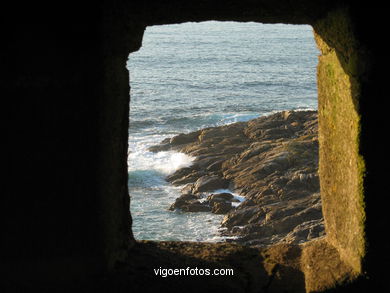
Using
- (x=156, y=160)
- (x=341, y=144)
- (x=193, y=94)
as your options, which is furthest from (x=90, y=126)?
(x=193, y=94)

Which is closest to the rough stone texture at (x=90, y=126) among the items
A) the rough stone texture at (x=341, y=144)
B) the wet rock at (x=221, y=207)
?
the rough stone texture at (x=341, y=144)

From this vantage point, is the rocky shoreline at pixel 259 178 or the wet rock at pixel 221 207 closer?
the rocky shoreline at pixel 259 178

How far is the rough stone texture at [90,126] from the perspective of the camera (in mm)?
3039

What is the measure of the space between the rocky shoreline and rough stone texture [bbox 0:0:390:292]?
13090 mm

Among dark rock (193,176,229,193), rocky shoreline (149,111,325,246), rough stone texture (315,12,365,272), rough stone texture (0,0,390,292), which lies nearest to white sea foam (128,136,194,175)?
rocky shoreline (149,111,325,246)

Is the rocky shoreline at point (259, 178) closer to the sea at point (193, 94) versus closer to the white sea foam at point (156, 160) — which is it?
the white sea foam at point (156, 160)

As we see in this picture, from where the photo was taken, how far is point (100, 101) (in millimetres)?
3156

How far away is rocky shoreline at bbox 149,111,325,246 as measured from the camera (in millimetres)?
17703

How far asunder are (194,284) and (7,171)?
112 cm

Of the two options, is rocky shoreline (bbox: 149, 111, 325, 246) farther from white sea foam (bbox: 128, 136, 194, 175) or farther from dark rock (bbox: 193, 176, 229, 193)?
white sea foam (bbox: 128, 136, 194, 175)

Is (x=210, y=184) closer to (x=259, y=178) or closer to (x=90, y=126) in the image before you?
(x=259, y=178)

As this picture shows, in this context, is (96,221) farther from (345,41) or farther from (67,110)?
(345,41)

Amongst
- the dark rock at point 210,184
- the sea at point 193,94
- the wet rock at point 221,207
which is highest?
the sea at point 193,94

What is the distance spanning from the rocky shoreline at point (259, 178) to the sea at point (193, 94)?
630 mm
